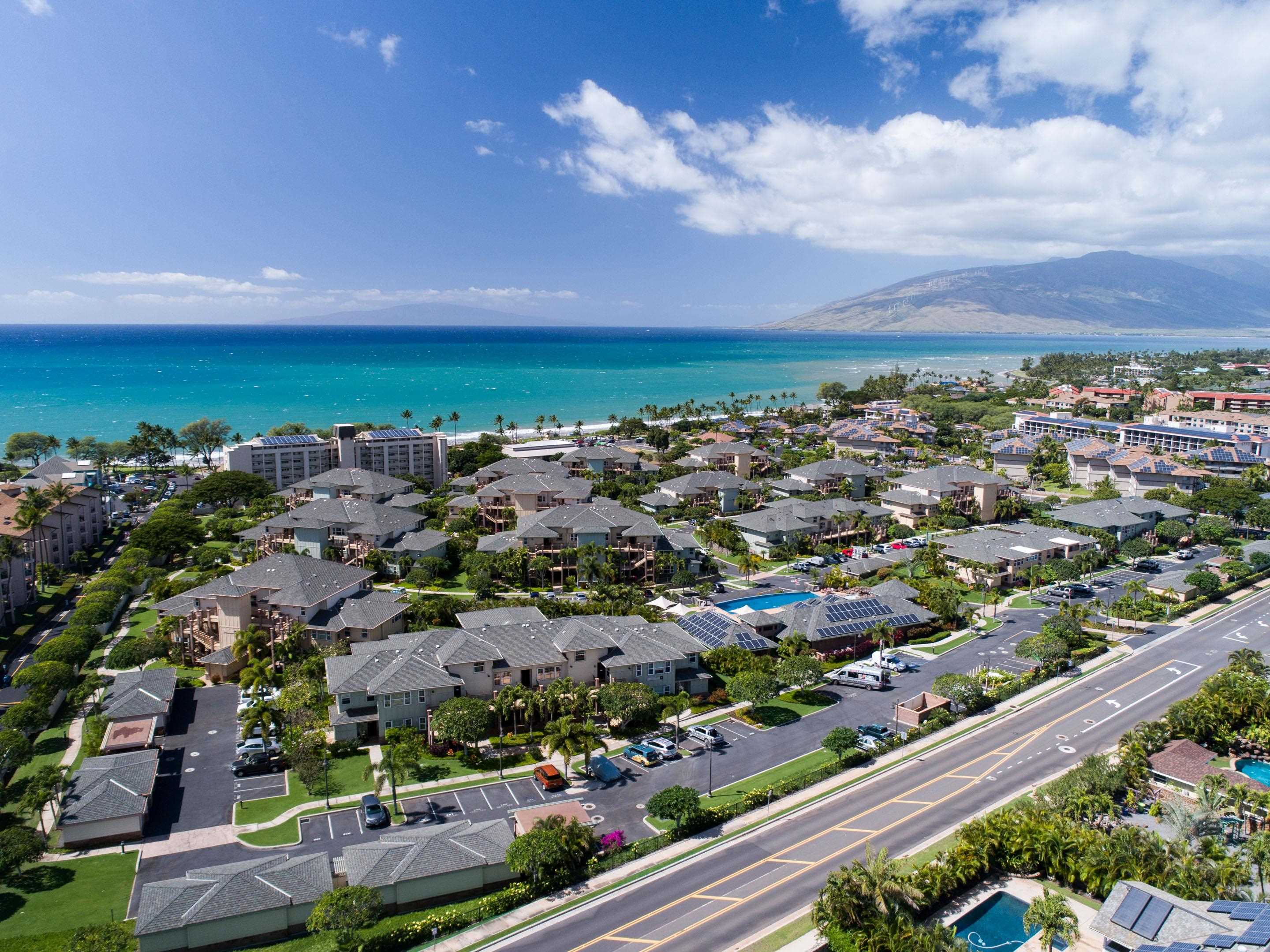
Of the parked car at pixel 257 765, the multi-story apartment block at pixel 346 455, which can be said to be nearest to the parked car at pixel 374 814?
the parked car at pixel 257 765

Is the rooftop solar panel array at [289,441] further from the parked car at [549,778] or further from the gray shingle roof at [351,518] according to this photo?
the parked car at [549,778]

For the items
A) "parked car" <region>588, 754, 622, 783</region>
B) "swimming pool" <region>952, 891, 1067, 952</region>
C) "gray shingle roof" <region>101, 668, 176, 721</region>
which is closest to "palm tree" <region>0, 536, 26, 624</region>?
"gray shingle roof" <region>101, 668, 176, 721</region>

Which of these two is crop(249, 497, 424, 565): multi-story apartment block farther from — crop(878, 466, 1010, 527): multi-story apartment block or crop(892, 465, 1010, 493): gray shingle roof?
crop(892, 465, 1010, 493): gray shingle roof

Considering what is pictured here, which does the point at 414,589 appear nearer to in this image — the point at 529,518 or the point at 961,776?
the point at 529,518

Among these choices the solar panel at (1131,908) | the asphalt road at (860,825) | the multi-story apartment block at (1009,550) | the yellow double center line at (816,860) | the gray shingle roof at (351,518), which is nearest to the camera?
the solar panel at (1131,908)

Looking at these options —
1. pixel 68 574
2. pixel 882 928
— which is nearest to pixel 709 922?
pixel 882 928

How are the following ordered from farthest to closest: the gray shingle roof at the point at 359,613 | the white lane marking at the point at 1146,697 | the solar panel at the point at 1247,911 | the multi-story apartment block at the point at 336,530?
the multi-story apartment block at the point at 336,530, the gray shingle roof at the point at 359,613, the white lane marking at the point at 1146,697, the solar panel at the point at 1247,911

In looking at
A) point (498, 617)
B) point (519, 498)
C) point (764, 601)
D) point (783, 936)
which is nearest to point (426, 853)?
point (783, 936)
